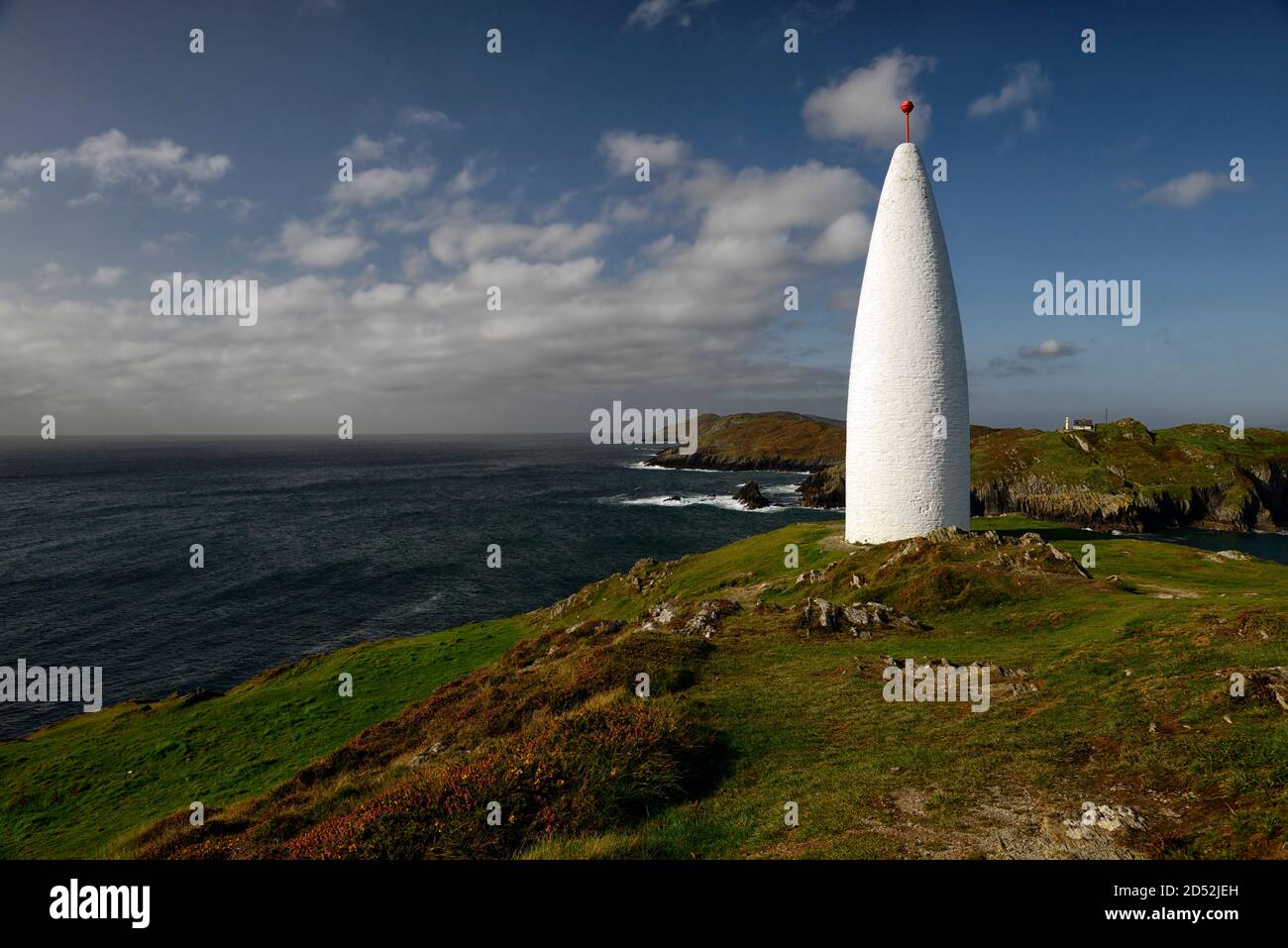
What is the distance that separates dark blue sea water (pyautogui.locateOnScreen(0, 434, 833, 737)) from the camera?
4200cm

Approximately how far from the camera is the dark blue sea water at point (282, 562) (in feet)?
138

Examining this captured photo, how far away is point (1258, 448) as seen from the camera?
8081 cm

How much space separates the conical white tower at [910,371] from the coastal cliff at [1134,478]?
57633 millimetres

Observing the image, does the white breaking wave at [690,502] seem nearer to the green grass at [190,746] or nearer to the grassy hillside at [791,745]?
the green grass at [190,746]

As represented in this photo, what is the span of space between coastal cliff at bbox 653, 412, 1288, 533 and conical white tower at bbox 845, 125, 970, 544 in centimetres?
5763

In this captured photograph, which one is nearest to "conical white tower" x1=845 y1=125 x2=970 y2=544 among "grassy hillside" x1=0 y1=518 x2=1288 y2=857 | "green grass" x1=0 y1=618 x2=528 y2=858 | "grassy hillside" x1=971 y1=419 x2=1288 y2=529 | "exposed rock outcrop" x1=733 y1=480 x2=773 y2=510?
"grassy hillside" x1=0 y1=518 x2=1288 y2=857

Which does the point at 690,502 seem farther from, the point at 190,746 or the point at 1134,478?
the point at 190,746

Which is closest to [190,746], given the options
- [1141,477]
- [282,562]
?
[282,562]

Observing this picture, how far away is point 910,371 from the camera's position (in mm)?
29297

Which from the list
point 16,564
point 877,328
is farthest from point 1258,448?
point 16,564

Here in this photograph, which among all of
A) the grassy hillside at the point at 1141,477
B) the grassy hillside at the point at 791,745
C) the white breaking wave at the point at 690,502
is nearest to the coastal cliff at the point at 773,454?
the white breaking wave at the point at 690,502

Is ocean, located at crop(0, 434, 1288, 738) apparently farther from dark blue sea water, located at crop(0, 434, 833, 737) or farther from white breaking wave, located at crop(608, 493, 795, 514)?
white breaking wave, located at crop(608, 493, 795, 514)

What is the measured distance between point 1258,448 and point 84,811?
118 metres

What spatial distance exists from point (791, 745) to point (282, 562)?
68.6 meters
